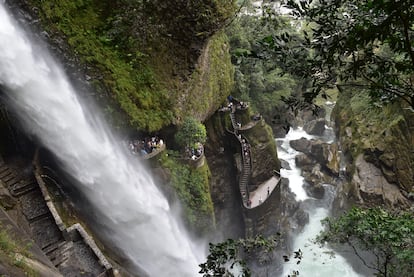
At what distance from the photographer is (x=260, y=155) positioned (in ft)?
74.0

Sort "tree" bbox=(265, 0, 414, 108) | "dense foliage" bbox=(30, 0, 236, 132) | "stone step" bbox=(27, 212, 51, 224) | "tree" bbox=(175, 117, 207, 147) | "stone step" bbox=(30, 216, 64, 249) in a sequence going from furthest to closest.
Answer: "tree" bbox=(175, 117, 207, 147)
"dense foliage" bbox=(30, 0, 236, 132)
"stone step" bbox=(27, 212, 51, 224)
"stone step" bbox=(30, 216, 64, 249)
"tree" bbox=(265, 0, 414, 108)

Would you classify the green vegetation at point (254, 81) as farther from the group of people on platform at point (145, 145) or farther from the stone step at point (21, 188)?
the stone step at point (21, 188)

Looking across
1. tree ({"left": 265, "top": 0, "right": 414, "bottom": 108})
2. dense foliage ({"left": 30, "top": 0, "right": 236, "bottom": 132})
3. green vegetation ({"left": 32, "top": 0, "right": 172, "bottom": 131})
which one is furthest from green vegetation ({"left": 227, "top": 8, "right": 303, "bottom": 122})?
tree ({"left": 265, "top": 0, "right": 414, "bottom": 108})

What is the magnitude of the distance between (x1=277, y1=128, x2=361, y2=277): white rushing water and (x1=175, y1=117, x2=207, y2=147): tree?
735 centimetres

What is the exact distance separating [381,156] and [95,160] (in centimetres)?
1558

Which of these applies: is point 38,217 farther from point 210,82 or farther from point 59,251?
point 210,82

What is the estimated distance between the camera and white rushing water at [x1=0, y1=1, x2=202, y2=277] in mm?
11258

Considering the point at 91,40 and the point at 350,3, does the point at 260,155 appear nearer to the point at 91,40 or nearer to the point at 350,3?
the point at 91,40

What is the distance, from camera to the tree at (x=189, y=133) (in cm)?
1634

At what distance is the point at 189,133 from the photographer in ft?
53.6

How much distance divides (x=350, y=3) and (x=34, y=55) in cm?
1015

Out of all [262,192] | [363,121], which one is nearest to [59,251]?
[262,192]

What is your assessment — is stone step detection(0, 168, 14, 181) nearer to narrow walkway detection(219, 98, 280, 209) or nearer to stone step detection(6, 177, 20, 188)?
stone step detection(6, 177, 20, 188)

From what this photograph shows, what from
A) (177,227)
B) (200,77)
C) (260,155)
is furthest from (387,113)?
(177,227)
